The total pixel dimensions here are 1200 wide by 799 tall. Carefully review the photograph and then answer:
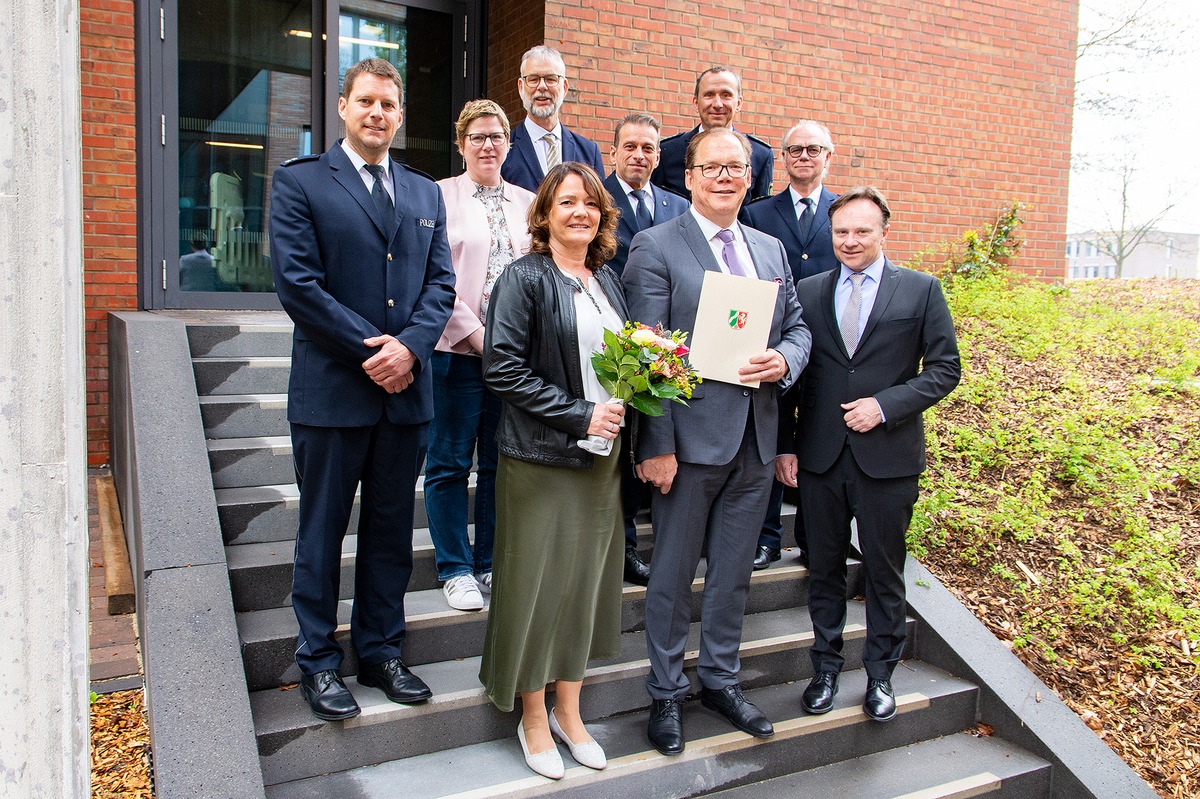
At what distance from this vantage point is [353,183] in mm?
3367

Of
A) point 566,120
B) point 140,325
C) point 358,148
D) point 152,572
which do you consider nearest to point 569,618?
point 152,572

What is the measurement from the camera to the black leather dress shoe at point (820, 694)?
3920mm

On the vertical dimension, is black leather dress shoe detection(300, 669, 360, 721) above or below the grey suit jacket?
below

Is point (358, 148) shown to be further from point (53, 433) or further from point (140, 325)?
point (140, 325)

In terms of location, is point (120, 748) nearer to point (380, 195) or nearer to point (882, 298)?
point (380, 195)

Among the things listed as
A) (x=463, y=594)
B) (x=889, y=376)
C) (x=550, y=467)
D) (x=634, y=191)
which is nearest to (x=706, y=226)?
(x=634, y=191)

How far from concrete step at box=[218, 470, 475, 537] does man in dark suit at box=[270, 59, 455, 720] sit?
0.69m

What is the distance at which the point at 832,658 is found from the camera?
399cm

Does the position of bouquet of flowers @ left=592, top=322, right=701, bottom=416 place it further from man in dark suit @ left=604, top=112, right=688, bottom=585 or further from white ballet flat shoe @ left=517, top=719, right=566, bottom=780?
white ballet flat shoe @ left=517, top=719, right=566, bottom=780

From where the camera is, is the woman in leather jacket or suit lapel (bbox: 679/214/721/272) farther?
suit lapel (bbox: 679/214/721/272)

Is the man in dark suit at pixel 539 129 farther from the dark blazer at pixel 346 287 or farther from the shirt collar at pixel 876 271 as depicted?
the shirt collar at pixel 876 271

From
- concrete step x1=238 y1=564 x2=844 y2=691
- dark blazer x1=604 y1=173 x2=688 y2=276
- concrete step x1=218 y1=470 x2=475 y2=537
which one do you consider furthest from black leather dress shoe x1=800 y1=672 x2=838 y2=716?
dark blazer x1=604 y1=173 x2=688 y2=276

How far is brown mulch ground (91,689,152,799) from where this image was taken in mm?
3490

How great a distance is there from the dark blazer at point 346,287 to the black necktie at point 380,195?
0.08 feet
